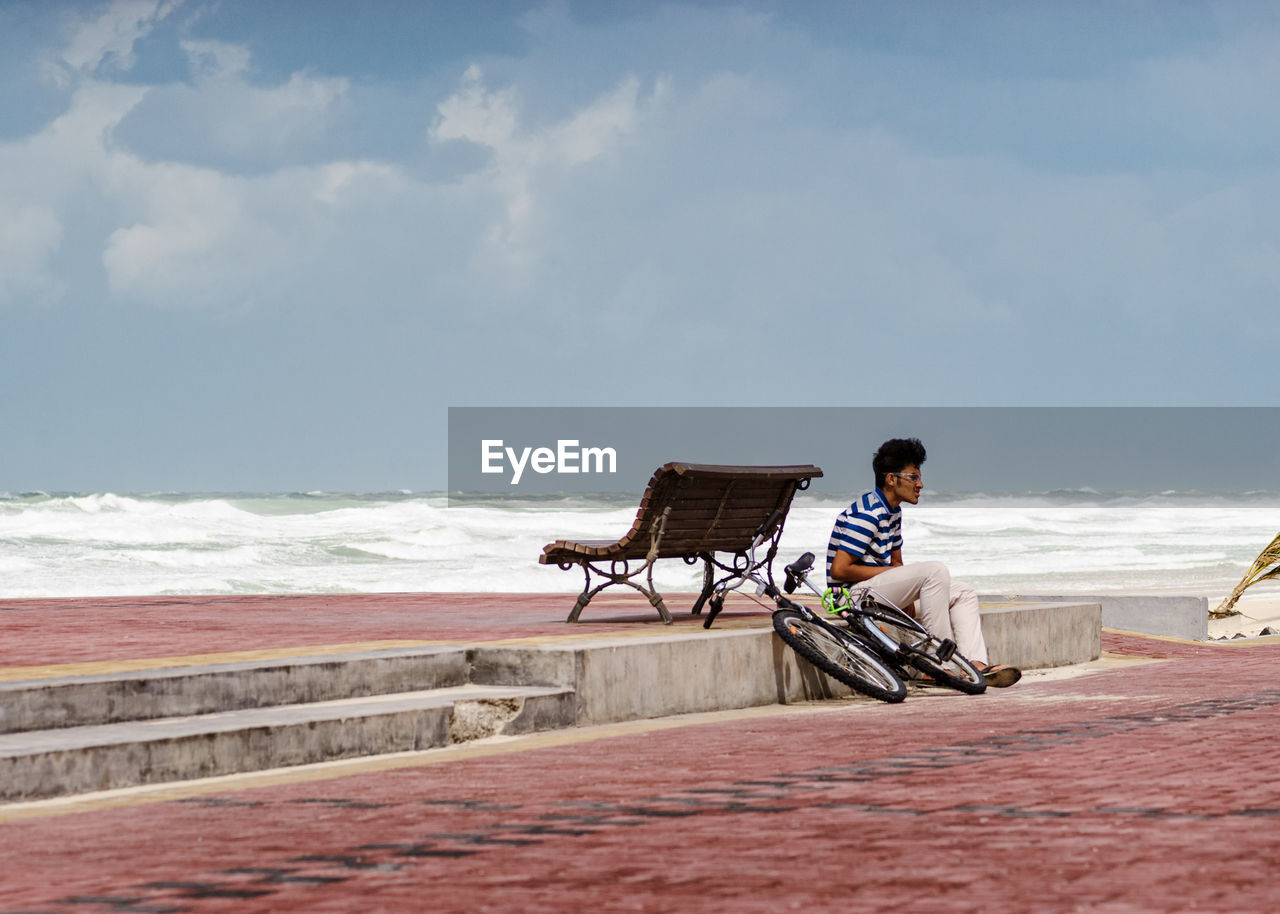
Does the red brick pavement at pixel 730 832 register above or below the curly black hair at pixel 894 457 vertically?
below

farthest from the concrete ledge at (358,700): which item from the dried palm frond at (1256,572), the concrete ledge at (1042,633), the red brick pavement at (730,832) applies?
the dried palm frond at (1256,572)

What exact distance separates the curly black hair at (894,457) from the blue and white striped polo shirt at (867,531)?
0.38 feet

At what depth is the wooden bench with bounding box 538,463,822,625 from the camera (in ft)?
31.0

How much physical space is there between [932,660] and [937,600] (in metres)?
0.31

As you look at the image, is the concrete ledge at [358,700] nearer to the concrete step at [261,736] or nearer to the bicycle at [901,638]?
the concrete step at [261,736]

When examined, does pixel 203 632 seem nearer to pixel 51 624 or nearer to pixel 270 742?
pixel 51 624

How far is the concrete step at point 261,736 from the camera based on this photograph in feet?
18.4

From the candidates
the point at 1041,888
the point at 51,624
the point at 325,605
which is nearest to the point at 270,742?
the point at 1041,888

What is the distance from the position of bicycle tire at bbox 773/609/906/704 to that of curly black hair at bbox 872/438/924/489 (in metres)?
0.90

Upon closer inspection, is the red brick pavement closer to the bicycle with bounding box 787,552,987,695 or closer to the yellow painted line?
the yellow painted line

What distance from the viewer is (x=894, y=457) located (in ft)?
29.2

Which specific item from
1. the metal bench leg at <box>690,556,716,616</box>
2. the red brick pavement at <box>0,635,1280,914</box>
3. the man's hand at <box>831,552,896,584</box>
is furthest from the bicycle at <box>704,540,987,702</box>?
the metal bench leg at <box>690,556,716,616</box>

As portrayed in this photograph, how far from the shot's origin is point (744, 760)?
6.22 m

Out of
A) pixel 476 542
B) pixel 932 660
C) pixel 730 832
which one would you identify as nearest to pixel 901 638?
pixel 932 660
